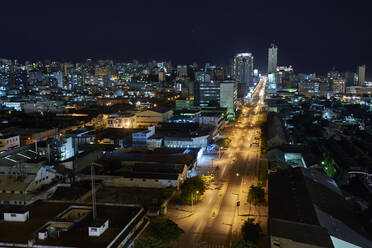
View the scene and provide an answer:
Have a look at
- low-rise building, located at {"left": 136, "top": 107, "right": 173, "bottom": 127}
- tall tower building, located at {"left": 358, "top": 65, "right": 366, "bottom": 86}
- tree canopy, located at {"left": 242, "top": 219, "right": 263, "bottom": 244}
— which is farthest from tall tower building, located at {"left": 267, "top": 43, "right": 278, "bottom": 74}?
tree canopy, located at {"left": 242, "top": 219, "right": 263, "bottom": 244}

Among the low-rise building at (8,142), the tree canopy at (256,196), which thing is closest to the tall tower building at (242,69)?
the low-rise building at (8,142)

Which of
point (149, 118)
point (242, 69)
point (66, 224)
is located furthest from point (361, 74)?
point (66, 224)

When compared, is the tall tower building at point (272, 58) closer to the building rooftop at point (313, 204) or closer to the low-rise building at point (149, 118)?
the low-rise building at point (149, 118)

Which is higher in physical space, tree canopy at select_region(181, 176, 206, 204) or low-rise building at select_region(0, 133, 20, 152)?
low-rise building at select_region(0, 133, 20, 152)

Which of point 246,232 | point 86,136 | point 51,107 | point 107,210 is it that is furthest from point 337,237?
point 51,107

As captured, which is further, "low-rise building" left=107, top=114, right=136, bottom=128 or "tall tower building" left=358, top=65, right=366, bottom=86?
"tall tower building" left=358, top=65, right=366, bottom=86

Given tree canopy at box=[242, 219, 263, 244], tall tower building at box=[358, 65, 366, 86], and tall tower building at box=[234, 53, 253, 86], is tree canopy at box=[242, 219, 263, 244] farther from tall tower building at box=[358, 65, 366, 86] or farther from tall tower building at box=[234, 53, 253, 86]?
tall tower building at box=[358, 65, 366, 86]

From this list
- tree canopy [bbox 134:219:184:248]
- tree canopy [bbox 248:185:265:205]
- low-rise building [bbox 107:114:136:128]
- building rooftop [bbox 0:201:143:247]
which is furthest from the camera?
low-rise building [bbox 107:114:136:128]

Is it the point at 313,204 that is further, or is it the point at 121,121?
the point at 121,121

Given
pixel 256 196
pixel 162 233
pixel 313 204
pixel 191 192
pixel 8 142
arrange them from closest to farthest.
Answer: pixel 162 233
pixel 313 204
pixel 256 196
pixel 191 192
pixel 8 142

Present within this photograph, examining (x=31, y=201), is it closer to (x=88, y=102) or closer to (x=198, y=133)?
(x=198, y=133)

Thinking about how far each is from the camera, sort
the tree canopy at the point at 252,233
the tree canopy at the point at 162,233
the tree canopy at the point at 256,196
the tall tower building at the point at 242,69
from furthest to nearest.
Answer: the tall tower building at the point at 242,69 < the tree canopy at the point at 256,196 < the tree canopy at the point at 252,233 < the tree canopy at the point at 162,233

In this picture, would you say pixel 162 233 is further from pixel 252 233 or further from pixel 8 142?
pixel 8 142

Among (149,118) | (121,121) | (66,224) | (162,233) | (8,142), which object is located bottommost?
(162,233)
